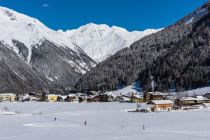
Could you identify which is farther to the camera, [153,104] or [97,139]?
[153,104]

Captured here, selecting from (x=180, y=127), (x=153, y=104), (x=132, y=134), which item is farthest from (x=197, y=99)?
(x=132, y=134)

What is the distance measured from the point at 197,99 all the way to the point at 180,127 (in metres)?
105

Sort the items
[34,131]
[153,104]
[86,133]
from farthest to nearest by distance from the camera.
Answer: [153,104]
[34,131]
[86,133]

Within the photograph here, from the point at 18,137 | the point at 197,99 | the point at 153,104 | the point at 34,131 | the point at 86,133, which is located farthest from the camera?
the point at 197,99

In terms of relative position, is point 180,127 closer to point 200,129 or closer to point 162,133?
point 200,129

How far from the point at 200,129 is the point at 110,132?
45.7 feet

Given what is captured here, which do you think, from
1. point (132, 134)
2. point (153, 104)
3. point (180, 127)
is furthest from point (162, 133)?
point (153, 104)

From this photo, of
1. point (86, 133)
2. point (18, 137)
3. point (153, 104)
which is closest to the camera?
point (18, 137)

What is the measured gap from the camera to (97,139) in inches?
2287

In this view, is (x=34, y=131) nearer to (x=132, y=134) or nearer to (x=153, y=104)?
(x=132, y=134)

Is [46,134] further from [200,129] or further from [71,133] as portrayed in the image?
[200,129]

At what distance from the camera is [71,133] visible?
221 ft

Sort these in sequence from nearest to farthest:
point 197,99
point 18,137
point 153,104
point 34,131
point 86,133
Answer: point 18,137
point 86,133
point 34,131
point 153,104
point 197,99

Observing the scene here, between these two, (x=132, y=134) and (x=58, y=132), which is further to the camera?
(x=58, y=132)
